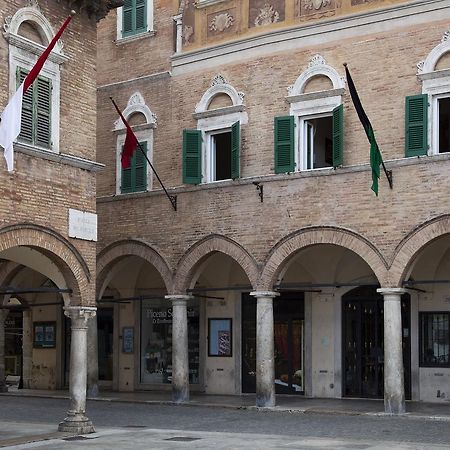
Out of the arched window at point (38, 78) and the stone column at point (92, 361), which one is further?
the stone column at point (92, 361)

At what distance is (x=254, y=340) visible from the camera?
25.1 metres

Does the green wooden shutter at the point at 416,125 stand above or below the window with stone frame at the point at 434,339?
above

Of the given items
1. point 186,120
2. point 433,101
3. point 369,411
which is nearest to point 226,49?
point 186,120

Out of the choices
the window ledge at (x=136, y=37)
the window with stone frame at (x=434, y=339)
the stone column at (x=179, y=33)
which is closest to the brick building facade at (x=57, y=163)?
the stone column at (x=179, y=33)

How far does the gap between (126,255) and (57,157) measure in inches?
317

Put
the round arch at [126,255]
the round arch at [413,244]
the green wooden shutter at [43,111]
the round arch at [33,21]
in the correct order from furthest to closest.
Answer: the round arch at [126,255]
the round arch at [413,244]
the green wooden shutter at [43,111]
the round arch at [33,21]

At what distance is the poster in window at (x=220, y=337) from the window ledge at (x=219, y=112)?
18.7 feet

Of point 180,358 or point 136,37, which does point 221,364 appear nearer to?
point 180,358

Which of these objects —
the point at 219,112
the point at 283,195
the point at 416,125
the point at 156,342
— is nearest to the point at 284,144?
the point at 283,195

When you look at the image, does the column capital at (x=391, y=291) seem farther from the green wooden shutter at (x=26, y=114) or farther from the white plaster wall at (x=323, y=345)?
the green wooden shutter at (x=26, y=114)

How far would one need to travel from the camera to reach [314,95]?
21.4 metres

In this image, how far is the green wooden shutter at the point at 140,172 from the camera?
24156mm

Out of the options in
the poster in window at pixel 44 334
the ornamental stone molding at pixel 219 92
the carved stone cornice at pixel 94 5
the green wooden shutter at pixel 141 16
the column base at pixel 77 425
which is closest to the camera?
the column base at pixel 77 425

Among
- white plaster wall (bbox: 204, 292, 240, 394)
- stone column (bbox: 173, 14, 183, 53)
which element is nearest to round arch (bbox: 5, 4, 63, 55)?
stone column (bbox: 173, 14, 183, 53)
